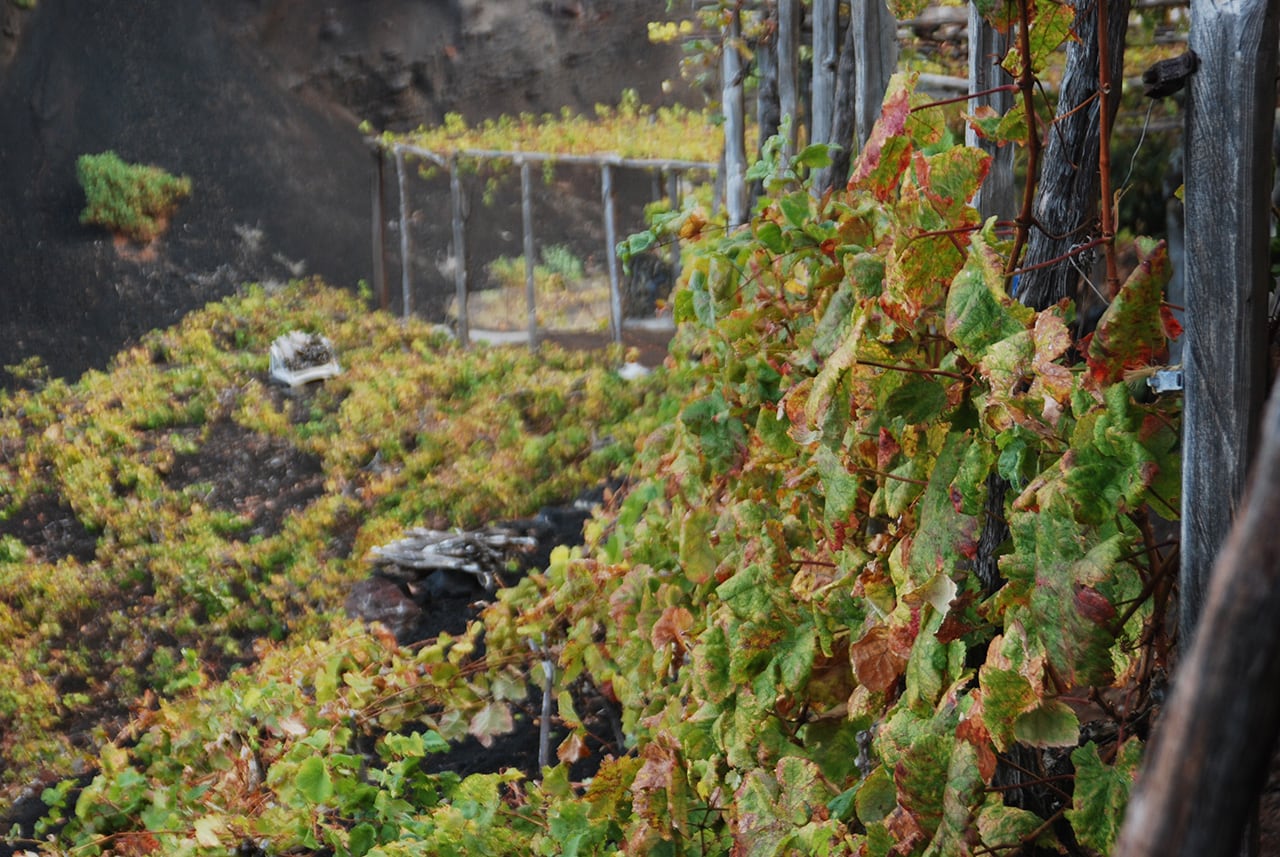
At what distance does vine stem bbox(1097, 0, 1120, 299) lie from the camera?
1.14 meters

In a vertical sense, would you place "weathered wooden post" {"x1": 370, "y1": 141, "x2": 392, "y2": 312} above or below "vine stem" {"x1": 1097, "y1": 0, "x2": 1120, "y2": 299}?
below

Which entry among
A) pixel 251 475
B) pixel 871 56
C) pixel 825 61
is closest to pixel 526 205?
pixel 251 475

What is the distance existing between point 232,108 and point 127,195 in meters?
1.85

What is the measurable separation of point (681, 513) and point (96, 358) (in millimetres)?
6489

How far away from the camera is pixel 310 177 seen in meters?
10.6

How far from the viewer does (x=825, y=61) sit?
10.2 feet

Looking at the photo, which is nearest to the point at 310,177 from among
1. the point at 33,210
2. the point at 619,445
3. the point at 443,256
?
the point at 443,256

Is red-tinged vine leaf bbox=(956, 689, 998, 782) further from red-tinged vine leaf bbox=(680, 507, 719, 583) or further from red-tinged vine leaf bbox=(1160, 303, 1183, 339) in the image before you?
red-tinged vine leaf bbox=(680, 507, 719, 583)

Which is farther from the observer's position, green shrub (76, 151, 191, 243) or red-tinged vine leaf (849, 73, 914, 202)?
green shrub (76, 151, 191, 243)

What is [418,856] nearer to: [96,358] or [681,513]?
[681,513]

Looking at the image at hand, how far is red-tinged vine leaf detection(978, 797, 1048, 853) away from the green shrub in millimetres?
8527

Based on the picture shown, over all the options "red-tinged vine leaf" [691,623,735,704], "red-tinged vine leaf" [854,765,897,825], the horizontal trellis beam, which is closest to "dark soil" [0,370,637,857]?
"red-tinged vine leaf" [691,623,735,704]

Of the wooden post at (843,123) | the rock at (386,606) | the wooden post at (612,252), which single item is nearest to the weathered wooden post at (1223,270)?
the wooden post at (843,123)

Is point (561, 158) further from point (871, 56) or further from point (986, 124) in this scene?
point (986, 124)
